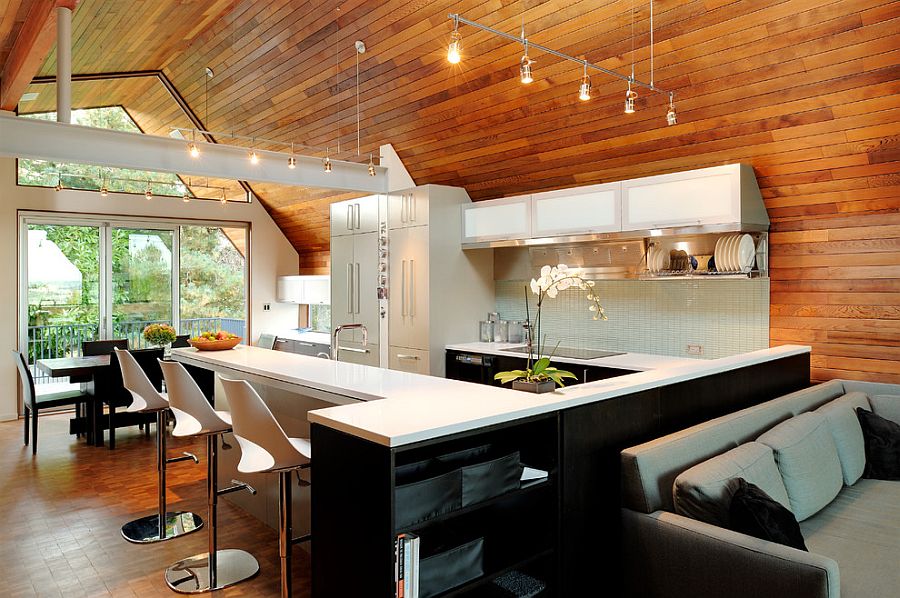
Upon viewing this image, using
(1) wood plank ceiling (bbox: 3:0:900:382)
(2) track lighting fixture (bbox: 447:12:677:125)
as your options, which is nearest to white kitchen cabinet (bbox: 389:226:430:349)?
(1) wood plank ceiling (bbox: 3:0:900:382)

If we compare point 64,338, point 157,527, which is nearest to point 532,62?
point 157,527

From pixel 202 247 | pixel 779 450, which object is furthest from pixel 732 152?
pixel 202 247

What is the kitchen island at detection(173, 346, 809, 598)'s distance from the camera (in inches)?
73.4

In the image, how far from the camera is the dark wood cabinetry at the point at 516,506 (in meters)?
1.85

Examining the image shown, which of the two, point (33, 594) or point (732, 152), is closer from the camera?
point (33, 594)

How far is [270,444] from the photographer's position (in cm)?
252

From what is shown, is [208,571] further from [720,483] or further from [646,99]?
[646,99]

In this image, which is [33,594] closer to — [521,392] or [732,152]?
[521,392]

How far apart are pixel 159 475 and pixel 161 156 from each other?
301cm

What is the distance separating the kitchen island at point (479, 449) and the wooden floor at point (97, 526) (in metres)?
1.02

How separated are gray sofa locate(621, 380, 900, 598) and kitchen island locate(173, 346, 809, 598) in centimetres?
14

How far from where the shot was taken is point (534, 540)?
7.52 feet

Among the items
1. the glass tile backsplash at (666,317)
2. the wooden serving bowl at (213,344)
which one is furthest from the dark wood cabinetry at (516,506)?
the wooden serving bowl at (213,344)

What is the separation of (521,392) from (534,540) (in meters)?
0.55
